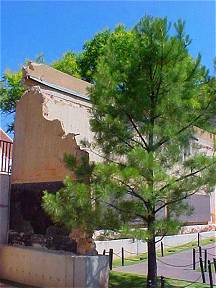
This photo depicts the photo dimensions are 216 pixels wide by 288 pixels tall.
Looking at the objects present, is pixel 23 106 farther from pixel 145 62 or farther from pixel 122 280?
pixel 122 280

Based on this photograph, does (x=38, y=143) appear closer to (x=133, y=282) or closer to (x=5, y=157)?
(x=5, y=157)

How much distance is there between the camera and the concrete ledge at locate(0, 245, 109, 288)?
8.88 metres

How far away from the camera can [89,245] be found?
9.33 metres

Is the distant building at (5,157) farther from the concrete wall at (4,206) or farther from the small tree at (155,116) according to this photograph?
the small tree at (155,116)

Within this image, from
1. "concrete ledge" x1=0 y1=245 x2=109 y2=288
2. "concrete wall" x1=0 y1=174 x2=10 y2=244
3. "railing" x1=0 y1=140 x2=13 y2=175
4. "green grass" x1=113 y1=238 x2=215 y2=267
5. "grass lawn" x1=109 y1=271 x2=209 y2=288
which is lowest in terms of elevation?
"grass lawn" x1=109 y1=271 x2=209 y2=288

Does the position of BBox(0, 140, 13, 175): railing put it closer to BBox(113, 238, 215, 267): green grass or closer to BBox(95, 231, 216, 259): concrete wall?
BBox(95, 231, 216, 259): concrete wall

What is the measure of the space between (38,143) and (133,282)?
173 inches

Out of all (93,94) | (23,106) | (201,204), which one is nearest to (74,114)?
(23,106)

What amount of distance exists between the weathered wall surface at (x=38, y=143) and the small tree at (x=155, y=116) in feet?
4.45

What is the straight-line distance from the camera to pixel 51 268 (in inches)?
375

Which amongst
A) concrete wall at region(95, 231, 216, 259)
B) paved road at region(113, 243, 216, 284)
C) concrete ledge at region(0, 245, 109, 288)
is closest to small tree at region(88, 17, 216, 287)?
concrete ledge at region(0, 245, 109, 288)

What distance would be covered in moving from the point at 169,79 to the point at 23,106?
4794 millimetres

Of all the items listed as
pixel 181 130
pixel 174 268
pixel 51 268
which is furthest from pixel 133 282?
pixel 181 130

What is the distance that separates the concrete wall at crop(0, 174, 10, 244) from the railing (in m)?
0.27
